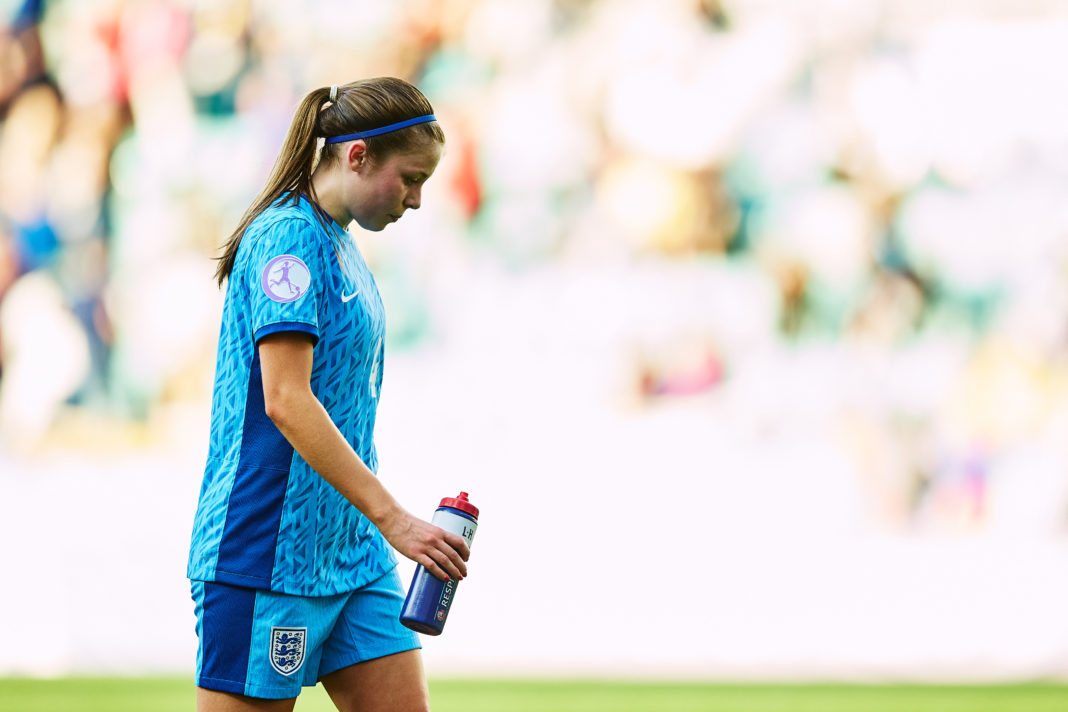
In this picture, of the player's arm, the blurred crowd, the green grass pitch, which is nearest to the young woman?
the player's arm

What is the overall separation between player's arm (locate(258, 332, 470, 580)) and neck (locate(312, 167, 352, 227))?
0.29 meters

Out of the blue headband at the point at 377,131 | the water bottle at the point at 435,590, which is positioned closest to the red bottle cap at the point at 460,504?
the water bottle at the point at 435,590

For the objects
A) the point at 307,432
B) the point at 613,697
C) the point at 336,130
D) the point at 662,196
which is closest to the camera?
the point at 307,432

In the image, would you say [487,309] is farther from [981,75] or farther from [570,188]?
[981,75]

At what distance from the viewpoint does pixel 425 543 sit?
1.98 meters

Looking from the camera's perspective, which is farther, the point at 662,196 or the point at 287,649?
the point at 662,196

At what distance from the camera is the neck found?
A: 84.1 inches

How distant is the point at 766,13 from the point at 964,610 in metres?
3.32

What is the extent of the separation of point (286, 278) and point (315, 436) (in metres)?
0.24

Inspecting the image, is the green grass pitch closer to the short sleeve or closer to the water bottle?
the water bottle

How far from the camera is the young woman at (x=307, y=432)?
194 cm

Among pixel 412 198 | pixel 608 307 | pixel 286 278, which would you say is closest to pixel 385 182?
pixel 412 198

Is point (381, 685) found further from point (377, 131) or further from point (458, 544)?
point (377, 131)

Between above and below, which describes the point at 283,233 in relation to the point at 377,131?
below
